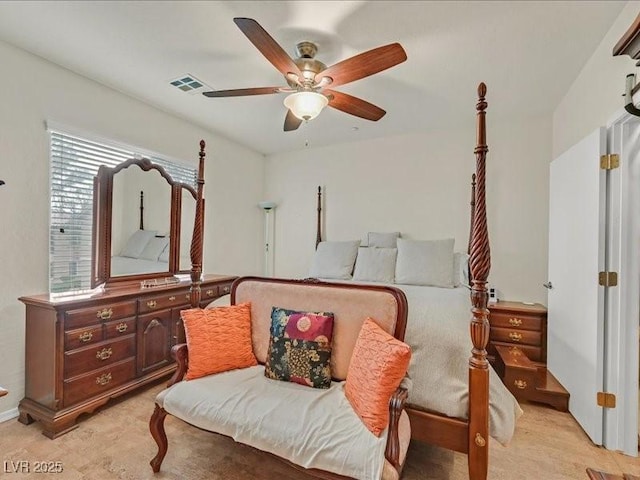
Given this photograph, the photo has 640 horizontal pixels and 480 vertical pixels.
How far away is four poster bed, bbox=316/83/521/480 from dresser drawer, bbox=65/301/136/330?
7.07 ft

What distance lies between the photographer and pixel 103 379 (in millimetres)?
2303

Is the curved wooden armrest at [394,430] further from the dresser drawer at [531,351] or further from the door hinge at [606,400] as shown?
the dresser drawer at [531,351]

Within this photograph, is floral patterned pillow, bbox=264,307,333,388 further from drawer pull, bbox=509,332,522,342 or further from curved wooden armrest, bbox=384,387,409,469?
drawer pull, bbox=509,332,522,342

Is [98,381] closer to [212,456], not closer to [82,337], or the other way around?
[82,337]

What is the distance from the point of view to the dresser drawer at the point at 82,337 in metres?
2.09

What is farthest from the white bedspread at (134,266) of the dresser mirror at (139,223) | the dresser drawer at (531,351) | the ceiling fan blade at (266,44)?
the dresser drawer at (531,351)

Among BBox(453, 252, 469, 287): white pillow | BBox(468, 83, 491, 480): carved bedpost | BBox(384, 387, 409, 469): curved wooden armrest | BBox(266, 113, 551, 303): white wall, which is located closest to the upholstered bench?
BBox(384, 387, 409, 469): curved wooden armrest

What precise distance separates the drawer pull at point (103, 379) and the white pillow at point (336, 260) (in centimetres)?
213

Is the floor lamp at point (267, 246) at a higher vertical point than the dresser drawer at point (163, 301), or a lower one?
higher

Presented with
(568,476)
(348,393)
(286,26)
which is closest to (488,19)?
(286,26)

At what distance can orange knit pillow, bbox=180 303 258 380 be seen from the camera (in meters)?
1.80

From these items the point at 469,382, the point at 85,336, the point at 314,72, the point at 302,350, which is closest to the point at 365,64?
the point at 314,72

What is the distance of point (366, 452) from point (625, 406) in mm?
1825

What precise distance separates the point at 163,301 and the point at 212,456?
1412 millimetres
